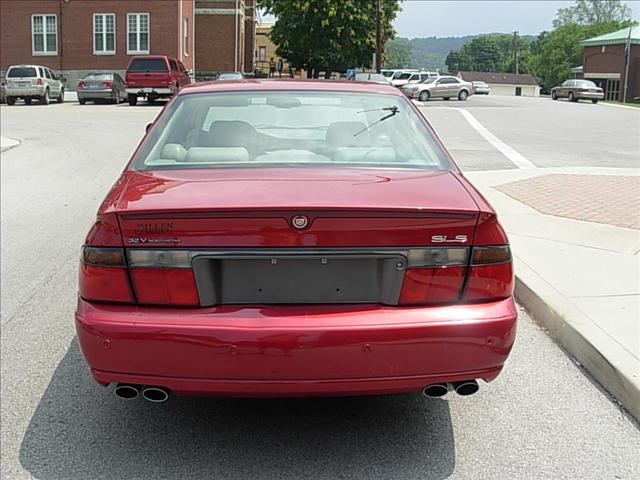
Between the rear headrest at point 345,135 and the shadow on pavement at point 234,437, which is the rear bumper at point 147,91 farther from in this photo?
the shadow on pavement at point 234,437

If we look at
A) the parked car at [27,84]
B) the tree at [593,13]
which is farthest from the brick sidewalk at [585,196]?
the tree at [593,13]

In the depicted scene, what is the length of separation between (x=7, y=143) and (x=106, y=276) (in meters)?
13.8

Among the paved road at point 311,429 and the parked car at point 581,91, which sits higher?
the parked car at point 581,91

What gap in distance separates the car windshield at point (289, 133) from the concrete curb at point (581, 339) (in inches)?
59.5

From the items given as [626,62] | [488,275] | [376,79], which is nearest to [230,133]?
[488,275]

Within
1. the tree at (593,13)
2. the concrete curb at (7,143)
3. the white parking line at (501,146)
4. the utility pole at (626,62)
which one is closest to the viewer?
the white parking line at (501,146)

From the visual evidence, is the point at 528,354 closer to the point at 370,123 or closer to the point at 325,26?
the point at 370,123

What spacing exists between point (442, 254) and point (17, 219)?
721cm

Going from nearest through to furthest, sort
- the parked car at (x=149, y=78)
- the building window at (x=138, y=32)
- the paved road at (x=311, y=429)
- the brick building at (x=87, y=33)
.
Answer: the paved road at (x=311, y=429)
the parked car at (x=149, y=78)
the brick building at (x=87, y=33)
the building window at (x=138, y=32)

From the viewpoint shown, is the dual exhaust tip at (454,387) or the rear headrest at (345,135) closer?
the dual exhaust tip at (454,387)

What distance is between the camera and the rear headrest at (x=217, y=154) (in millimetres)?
3953

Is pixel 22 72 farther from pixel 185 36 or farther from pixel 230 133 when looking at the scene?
pixel 230 133

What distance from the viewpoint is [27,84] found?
30938 millimetres

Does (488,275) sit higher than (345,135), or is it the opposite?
(345,135)
